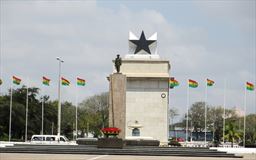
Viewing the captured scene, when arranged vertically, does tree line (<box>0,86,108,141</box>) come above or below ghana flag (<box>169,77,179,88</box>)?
below

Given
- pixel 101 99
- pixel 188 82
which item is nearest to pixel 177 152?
pixel 188 82

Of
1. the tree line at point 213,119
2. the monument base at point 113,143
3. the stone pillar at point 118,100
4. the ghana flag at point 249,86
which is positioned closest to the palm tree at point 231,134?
the tree line at point 213,119

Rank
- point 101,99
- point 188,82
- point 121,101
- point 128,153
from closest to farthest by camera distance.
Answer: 1. point 128,153
2. point 121,101
3. point 188,82
4. point 101,99

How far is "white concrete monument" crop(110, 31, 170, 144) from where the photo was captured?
7550cm

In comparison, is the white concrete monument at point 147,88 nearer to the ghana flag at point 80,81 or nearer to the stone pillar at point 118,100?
the ghana flag at point 80,81

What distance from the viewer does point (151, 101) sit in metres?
76.2

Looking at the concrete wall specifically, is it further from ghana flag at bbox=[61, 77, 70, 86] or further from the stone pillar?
the stone pillar

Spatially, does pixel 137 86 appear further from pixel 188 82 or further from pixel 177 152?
pixel 177 152

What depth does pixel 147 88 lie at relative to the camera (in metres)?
76.6

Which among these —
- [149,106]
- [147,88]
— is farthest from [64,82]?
[149,106]

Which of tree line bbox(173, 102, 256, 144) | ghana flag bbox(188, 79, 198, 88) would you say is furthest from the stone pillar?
tree line bbox(173, 102, 256, 144)

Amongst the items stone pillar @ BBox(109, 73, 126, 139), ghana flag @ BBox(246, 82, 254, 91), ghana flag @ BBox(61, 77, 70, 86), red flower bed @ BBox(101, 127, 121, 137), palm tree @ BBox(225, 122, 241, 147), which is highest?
ghana flag @ BBox(61, 77, 70, 86)

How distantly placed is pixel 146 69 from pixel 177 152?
37711mm

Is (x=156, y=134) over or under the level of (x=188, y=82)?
under
